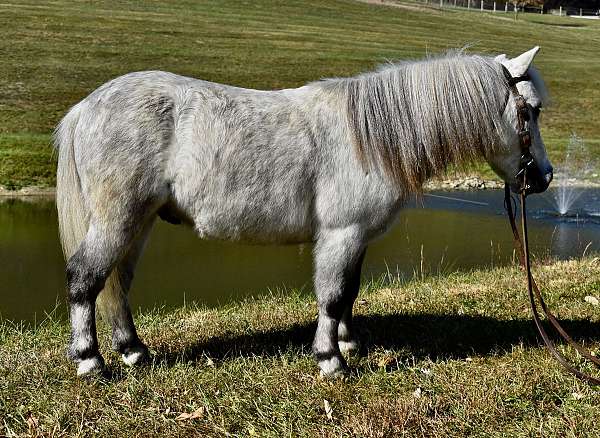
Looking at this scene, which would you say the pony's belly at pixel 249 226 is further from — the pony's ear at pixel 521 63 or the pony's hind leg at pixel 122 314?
the pony's ear at pixel 521 63

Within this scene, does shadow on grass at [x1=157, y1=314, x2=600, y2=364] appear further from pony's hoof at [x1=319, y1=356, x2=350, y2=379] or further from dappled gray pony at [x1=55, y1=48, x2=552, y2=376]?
dappled gray pony at [x1=55, y1=48, x2=552, y2=376]

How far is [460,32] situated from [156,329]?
44966 millimetres

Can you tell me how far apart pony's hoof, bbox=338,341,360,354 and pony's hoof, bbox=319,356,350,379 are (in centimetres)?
46

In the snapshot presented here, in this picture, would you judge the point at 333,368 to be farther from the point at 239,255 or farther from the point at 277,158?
the point at 239,255

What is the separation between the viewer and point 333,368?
4.36 meters

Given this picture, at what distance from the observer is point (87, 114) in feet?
13.8

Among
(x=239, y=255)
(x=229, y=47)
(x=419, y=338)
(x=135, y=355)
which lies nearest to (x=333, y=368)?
(x=419, y=338)

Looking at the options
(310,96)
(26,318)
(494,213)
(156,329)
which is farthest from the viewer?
(494,213)

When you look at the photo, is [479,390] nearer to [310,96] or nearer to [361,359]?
[361,359]

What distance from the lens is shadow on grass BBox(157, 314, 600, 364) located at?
4.84 metres

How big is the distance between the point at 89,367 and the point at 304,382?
1.35 m

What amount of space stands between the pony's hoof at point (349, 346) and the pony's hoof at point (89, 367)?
1.70 metres

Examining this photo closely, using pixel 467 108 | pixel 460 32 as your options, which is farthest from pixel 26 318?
pixel 460 32

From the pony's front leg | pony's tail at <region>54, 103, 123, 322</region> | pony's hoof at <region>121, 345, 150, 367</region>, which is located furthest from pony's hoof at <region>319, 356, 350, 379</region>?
pony's tail at <region>54, 103, 123, 322</region>
